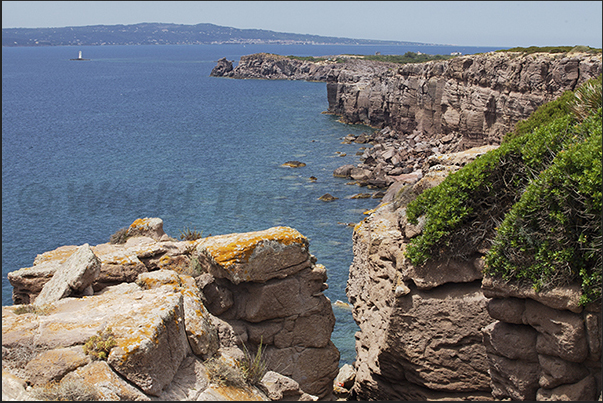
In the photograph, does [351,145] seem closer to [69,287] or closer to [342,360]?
[342,360]

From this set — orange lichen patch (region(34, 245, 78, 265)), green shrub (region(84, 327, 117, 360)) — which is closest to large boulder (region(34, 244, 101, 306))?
orange lichen patch (region(34, 245, 78, 265))

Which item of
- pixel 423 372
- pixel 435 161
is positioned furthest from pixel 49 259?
pixel 435 161

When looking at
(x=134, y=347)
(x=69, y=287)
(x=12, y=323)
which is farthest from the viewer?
(x=69, y=287)

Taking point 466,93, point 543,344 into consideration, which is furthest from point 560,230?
point 466,93

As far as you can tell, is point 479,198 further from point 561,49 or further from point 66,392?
point 561,49

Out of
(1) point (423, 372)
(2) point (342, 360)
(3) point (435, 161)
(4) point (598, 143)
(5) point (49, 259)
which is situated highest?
(4) point (598, 143)

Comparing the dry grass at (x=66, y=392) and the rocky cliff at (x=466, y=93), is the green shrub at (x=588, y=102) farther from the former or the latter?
the rocky cliff at (x=466, y=93)

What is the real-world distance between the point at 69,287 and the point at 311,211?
4316cm

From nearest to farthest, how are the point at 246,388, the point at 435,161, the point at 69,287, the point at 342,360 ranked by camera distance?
the point at 246,388 → the point at 69,287 → the point at 435,161 → the point at 342,360

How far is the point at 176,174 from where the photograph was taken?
233 ft

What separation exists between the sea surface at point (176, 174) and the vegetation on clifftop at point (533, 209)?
17840 mm

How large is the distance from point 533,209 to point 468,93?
66.9m

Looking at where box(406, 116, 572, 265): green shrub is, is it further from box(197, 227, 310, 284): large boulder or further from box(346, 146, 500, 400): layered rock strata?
box(197, 227, 310, 284): large boulder

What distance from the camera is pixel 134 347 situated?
9516 mm
